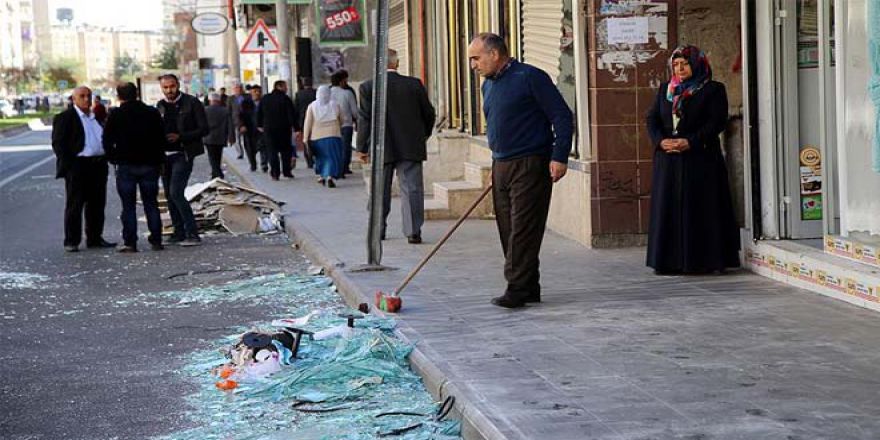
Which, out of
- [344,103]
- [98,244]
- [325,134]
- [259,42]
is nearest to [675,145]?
[98,244]

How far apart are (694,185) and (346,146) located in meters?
14.6

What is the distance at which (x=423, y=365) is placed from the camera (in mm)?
7527

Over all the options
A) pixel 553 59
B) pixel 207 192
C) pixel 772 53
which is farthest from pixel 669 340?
pixel 207 192

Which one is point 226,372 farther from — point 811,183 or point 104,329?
point 811,183

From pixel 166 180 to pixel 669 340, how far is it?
28.5 ft

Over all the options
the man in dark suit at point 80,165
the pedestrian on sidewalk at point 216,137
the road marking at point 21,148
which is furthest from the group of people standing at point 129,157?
the road marking at point 21,148

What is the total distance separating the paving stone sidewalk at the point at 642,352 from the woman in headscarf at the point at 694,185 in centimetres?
20

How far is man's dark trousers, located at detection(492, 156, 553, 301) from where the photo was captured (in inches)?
363

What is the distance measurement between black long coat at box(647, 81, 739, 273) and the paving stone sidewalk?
0.63ft

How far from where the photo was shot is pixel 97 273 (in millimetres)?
13109

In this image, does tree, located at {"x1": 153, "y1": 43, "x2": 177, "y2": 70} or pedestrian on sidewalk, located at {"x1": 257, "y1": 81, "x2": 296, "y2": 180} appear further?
tree, located at {"x1": 153, "y1": 43, "x2": 177, "y2": 70}

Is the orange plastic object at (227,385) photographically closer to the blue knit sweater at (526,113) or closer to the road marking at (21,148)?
the blue knit sweater at (526,113)

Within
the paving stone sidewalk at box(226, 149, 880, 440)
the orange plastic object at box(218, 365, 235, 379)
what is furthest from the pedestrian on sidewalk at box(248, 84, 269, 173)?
the orange plastic object at box(218, 365, 235, 379)

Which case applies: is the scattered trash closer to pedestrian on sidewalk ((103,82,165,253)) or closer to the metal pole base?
pedestrian on sidewalk ((103,82,165,253))
